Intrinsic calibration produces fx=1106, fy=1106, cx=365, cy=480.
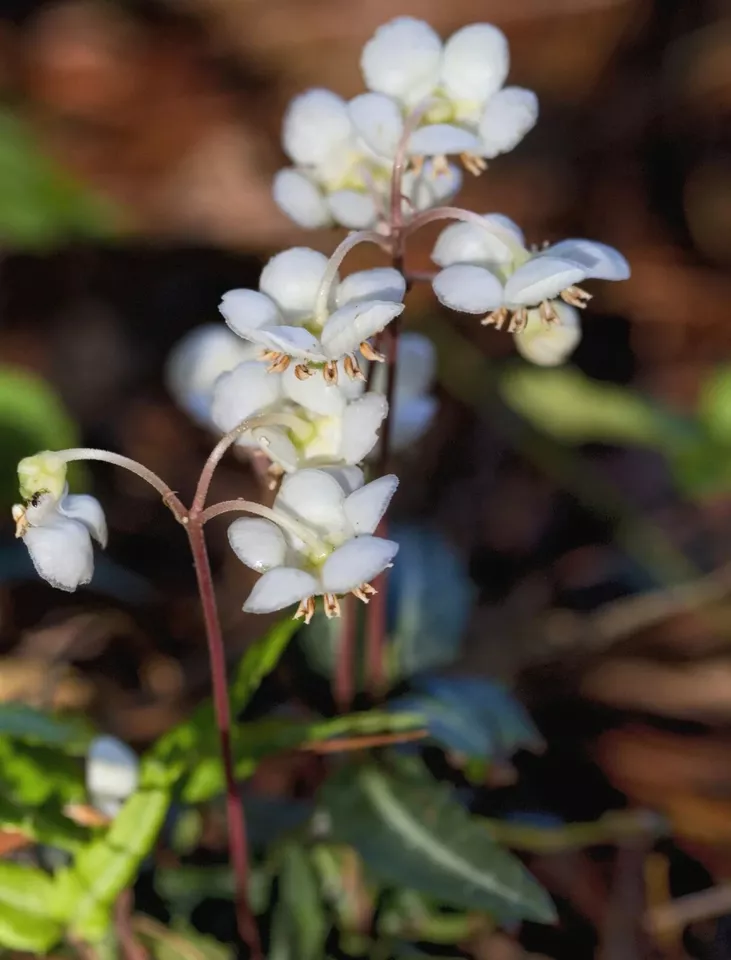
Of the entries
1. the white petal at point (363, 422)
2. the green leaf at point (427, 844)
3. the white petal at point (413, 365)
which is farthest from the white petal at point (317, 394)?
the green leaf at point (427, 844)

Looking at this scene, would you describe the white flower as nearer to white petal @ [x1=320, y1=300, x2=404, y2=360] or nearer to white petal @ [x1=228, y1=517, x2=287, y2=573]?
white petal @ [x1=228, y1=517, x2=287, y2=573]

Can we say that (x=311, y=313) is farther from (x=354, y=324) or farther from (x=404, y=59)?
(x=404, y=59)

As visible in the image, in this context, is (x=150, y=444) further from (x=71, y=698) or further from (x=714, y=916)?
(x=714, y=916)

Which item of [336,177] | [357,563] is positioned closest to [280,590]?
[357,563]

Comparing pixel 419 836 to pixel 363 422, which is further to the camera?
pixel 419 836

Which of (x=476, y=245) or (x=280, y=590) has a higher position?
(x=476, y=245)
